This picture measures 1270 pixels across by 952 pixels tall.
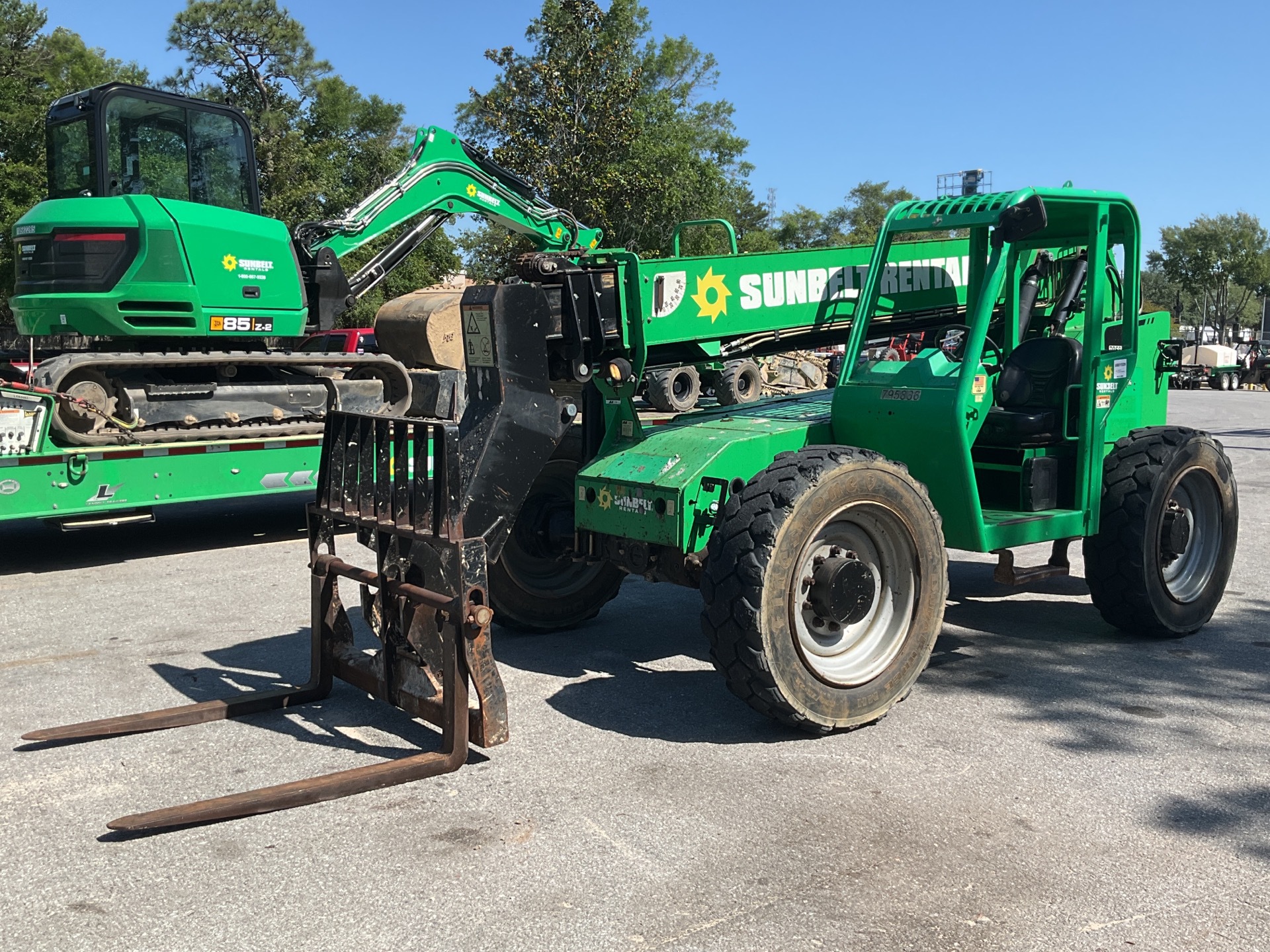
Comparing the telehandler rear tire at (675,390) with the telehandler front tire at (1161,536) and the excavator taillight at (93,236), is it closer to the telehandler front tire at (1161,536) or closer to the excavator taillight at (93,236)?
the excavator taillight at (93,236)

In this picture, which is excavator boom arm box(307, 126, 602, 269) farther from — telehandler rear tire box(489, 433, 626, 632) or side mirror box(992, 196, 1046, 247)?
side mirror box(992, 196, 1046, 247)

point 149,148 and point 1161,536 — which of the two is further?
point 149,148

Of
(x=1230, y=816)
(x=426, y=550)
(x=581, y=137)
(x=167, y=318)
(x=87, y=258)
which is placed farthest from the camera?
(x=581, y=137)

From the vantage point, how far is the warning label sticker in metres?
5.54

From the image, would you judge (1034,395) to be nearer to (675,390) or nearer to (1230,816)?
(1230,816)

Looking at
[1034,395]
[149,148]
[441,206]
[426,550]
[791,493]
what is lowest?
[426,550]

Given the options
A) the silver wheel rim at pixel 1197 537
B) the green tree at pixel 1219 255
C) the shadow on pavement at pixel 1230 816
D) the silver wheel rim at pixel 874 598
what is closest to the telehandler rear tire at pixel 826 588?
the silver wheel rim at pixel 874 598

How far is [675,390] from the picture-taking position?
21562 millimetres

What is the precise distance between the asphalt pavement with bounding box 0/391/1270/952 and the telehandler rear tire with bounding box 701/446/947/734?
244mm

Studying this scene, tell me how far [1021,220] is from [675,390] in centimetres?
1603

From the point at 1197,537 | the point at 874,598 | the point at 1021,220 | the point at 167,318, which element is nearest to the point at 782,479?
the point at 874,598

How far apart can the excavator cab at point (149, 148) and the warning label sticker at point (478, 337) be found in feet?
19.5

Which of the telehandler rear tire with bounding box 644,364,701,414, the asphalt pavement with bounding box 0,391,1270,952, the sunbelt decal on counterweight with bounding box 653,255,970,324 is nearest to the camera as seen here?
the asphalt pavement with bounding box 0,391,1270,952

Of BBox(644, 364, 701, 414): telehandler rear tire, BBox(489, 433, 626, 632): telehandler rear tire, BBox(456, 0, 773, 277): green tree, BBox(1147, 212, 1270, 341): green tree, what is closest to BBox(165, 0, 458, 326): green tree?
BBox(456, 0, 773, 277): green tree
